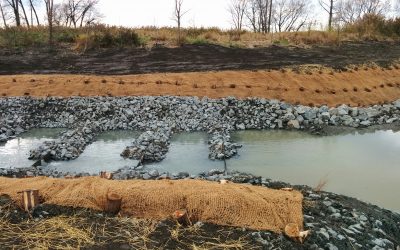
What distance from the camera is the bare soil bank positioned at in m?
18.2

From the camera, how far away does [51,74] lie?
1755 cm

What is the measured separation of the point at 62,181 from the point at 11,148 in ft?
18.7

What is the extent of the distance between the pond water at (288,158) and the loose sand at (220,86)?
2.79m

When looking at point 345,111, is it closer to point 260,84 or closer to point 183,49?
point 260,84

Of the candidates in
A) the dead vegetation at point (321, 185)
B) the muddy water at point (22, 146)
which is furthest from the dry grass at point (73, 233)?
the muddy water at point (22, 146)

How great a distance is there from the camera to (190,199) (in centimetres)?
620

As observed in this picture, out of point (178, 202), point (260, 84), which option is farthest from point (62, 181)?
point (260, 84)

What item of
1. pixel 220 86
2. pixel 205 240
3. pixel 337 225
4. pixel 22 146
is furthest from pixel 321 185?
pixel 220 86

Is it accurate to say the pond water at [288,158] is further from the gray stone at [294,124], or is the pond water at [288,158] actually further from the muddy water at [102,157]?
the gray stone at [294,124]

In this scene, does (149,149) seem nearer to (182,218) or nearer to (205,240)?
(182,218)

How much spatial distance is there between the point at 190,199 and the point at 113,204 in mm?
1042

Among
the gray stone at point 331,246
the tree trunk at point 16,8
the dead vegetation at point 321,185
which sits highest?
the tree trunk at point 16,8

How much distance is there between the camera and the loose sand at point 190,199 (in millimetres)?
5957

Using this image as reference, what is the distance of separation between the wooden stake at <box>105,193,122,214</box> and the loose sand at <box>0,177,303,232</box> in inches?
3.1
